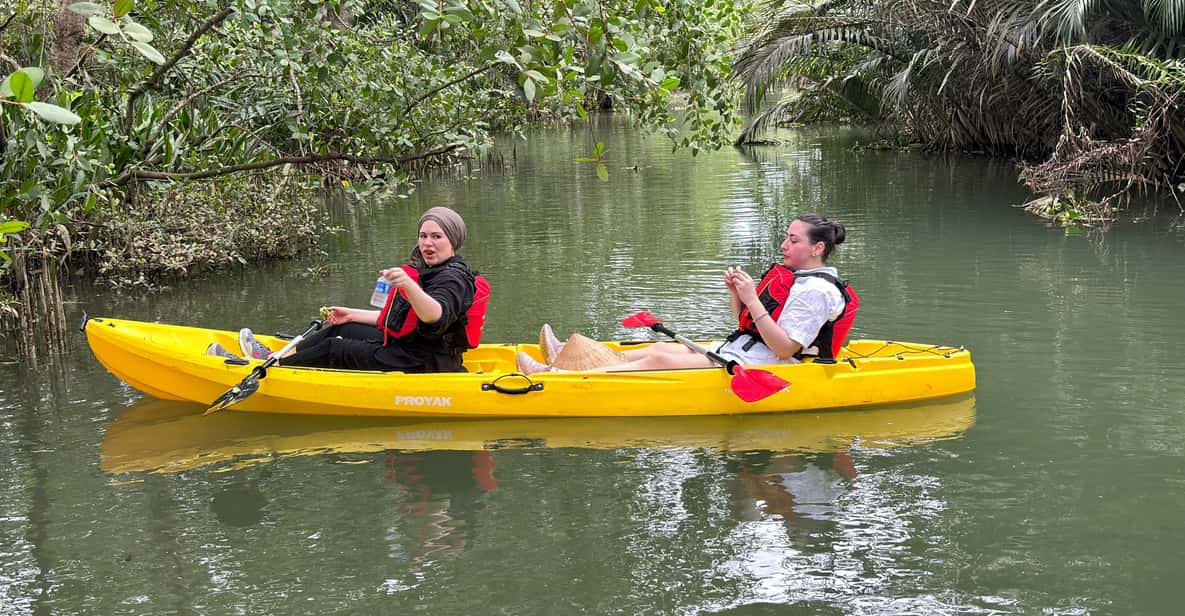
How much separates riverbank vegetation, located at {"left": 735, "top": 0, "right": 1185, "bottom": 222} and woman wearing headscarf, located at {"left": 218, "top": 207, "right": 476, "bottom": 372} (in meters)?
8.74

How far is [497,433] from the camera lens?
640 cm

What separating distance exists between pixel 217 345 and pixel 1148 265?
25.4ft

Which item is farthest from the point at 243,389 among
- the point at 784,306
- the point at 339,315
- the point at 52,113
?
the point at 52,113

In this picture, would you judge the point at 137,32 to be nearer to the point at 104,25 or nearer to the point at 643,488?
the point at 104,25

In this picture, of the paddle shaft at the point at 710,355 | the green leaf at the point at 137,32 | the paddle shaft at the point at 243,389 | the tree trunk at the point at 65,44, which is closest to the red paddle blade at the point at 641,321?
the paddle shaft at the point at 710,355

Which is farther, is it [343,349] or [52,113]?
[343,349]

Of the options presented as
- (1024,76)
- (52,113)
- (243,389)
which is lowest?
(243,389)

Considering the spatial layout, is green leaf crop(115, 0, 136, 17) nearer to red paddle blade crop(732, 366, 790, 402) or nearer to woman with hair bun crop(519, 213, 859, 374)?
woman with hair bun crop(519, 213, 859, 374)

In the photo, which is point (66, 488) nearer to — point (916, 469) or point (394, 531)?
point (394, 531)

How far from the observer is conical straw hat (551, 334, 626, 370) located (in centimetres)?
673

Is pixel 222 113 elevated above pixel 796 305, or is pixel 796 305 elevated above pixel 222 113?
pixel 222 113

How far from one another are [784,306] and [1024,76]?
11751mm

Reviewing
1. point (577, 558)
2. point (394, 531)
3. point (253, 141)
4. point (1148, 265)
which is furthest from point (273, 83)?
point (1148, 265)

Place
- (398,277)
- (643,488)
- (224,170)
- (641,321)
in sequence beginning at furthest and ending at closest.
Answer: (224,170), (641,321), (398,277), (643,488)
